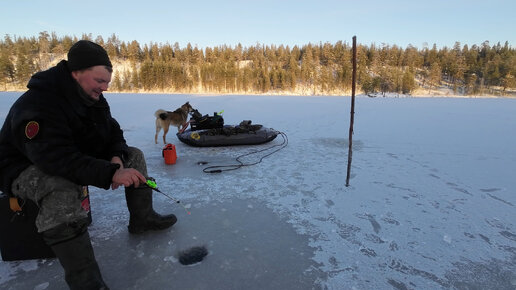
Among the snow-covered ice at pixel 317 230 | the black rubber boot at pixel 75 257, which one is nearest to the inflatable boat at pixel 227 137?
the snow-covered ice at pixel 317 230

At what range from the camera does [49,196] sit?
1.53m

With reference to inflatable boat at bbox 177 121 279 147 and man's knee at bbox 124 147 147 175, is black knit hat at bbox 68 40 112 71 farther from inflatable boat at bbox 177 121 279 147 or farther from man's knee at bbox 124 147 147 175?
inflatable boat at bbox 177 121 279 147

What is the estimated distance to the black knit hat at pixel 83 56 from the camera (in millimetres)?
1667

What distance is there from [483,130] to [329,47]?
2965 inches

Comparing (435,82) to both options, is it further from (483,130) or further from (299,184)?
(299,184)

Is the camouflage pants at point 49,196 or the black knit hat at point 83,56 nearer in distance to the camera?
the camouflage pants at point 49,196

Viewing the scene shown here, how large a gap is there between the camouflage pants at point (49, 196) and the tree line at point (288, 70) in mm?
59605

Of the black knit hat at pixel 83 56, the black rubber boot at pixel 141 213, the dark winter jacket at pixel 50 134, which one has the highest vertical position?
the black knit hat at pixel 83 56

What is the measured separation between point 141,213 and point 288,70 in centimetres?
6830

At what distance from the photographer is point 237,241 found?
233 centimetres

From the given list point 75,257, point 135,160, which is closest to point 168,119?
point 135,160

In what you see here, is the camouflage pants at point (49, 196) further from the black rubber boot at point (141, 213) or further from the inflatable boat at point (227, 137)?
the inflatable boat at point (227, 137)

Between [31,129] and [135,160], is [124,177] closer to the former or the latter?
[31,129]

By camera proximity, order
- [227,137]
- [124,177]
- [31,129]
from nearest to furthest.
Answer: [31,129] → [124,177] → [227,137]
